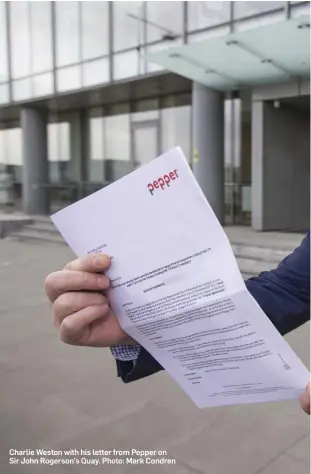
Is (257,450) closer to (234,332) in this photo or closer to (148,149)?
(234,332)

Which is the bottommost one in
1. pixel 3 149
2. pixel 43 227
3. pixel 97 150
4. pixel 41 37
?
pixel 43 227

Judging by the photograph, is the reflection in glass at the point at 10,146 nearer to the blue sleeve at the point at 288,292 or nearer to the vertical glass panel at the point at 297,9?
the vertical glass panel at the point at 297,9

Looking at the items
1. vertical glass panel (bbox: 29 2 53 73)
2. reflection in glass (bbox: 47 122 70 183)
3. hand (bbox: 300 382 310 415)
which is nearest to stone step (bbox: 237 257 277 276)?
hand (bbox: 300 382 310 415)

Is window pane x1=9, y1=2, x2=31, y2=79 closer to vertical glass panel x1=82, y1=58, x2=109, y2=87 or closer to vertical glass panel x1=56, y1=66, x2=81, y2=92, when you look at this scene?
vertical glass panel x1=56, y1=66, x2=81, y2=92

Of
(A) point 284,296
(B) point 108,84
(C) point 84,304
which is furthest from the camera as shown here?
(B) point 108,84

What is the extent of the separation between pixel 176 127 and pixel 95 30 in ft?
11.8

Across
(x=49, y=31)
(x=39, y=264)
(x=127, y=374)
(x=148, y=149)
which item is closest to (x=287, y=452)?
(x=127, y=374)

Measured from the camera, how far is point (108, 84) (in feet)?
44.8

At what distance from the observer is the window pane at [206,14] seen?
35.1 feet

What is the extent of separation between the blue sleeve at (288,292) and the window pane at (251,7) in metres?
9.84

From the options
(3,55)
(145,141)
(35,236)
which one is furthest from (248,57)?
(3,55)

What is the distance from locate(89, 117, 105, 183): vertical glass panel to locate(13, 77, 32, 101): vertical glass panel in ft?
7.27

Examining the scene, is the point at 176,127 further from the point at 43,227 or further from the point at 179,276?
the point at 179,276

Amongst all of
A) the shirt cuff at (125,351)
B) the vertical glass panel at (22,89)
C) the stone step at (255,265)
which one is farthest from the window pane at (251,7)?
the shirt cuff at (125,351)
